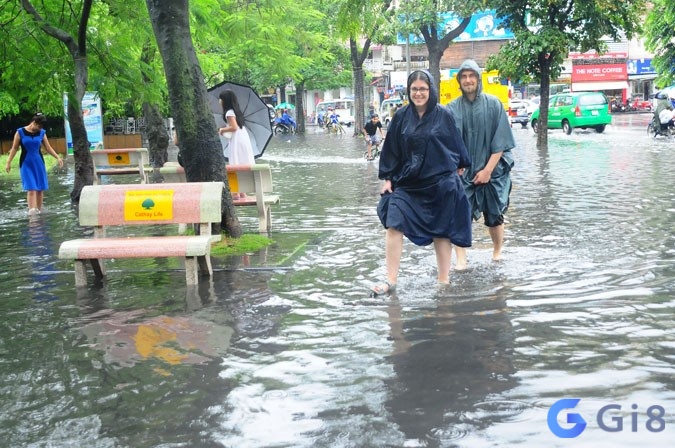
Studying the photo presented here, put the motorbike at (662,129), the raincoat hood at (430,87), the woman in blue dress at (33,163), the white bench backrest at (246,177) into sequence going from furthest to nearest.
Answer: the motorbike at (662,129) → the woman in blue dress at (33,163) → the white bench backrest at (246,177) → the raincoat hood at (430,87)

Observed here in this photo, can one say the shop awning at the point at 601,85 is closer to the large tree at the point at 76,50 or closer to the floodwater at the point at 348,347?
the large tree at the point at 76,50

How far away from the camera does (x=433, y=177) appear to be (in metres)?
6.95

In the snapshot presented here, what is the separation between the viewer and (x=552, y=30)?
90.5 feet

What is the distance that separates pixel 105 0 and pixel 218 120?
98.0 inches

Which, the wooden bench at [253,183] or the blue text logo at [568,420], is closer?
the blue text logo at [568,420]

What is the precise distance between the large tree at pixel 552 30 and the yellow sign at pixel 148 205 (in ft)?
68.1

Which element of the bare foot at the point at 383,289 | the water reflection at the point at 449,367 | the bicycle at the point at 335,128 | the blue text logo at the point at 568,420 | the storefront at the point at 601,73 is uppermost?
the storefront at the point at 601,73

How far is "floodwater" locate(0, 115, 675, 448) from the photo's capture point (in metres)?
4.21

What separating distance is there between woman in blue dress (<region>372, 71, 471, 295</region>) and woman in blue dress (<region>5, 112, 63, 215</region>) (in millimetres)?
8604

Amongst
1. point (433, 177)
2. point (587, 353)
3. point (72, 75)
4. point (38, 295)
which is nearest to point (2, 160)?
point (72, 75)

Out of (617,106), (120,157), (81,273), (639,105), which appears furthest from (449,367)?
(639,105)

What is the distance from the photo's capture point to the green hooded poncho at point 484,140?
Answer: 775cm

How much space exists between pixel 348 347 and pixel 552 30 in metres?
23.9

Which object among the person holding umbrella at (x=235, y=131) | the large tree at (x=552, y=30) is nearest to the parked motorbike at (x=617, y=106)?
the large tree at (x=552, y=30)
